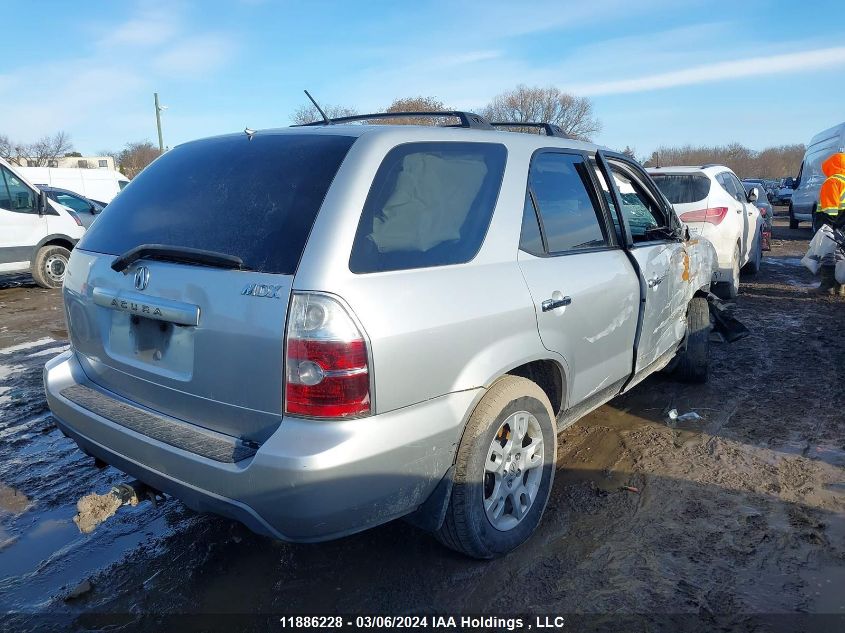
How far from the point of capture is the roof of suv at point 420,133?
2.51m

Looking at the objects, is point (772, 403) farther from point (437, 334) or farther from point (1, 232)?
point (1, 232)

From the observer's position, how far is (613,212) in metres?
3.73

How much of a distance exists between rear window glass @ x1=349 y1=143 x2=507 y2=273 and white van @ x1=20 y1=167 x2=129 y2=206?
25283mm

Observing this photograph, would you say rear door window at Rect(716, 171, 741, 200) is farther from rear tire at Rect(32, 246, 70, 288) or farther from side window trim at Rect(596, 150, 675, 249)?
rear tire at Rect(32, 246, 70, 288)

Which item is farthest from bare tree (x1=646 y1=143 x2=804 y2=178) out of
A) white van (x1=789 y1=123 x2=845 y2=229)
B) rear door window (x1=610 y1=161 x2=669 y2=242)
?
rear door window (x1=610 y1=161 x2=669 y2=242)

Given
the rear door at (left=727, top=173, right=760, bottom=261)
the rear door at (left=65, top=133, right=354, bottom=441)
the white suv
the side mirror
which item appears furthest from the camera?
the side mirror

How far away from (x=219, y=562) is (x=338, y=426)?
120 centimetres

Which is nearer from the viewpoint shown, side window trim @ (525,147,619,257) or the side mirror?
side window trim @ (525,147,619,257)

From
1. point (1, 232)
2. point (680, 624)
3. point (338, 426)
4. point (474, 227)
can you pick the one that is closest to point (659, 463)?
point (680, 624)

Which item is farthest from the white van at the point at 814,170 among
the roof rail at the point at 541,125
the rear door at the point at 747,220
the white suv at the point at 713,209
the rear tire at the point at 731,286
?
the roof rail at the point at 541,125

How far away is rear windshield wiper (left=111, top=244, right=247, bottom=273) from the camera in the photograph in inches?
88.5

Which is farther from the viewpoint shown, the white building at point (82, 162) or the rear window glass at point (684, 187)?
the white building at point (82, 162)

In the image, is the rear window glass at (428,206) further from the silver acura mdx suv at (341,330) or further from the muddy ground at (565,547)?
the muddy ground at (565,547)

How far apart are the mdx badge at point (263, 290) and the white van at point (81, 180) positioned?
25.5 metres
